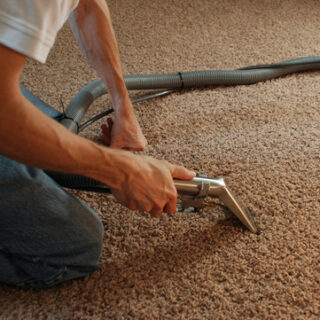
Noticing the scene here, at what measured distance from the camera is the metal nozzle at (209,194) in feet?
2.62

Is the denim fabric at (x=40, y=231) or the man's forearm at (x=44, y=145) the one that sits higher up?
the man's forearm at (x=44, y=145)

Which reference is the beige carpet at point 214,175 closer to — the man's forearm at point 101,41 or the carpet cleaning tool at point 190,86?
the carpet cleaning tool at point 190,86

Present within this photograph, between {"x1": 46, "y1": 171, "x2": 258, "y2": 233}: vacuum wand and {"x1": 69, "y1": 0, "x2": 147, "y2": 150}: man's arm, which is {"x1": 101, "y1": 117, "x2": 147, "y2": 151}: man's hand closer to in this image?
{"x1": 69, "y1": 0, "x2": 147, "y2": 150}: man's arm

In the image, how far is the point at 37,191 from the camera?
73cm

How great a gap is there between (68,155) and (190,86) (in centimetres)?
90

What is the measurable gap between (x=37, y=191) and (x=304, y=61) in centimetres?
120

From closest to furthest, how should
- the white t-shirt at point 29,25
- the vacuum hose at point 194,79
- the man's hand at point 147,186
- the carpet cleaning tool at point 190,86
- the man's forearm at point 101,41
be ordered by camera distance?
the white t-shirt at point 29,25 → the man's hand at point 147,186 → the carpet cleaning tool at point 190,86 → the man's forearm at point 101,41 → the vacuum hose at point 194,79

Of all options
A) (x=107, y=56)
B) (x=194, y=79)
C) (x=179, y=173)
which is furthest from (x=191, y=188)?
(x=194, y=79)

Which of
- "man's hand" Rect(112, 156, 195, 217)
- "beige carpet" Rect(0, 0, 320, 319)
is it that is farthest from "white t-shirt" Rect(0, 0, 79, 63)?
"beige carpet" Rect(0, 0, 320, 319)

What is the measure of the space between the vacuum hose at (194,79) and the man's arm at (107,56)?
195mm

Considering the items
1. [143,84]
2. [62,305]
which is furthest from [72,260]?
[143,84]

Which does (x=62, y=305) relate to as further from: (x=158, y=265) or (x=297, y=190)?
(x=297, y=190)

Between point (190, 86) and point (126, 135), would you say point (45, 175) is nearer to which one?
point (126, 135)

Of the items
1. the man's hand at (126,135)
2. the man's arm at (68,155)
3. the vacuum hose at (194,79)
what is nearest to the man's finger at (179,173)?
the man's arm at (68,155)
